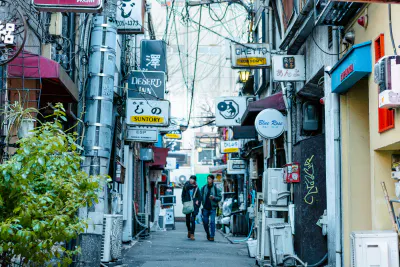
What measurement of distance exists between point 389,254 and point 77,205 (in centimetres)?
372

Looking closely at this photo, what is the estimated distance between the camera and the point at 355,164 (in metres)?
10.1

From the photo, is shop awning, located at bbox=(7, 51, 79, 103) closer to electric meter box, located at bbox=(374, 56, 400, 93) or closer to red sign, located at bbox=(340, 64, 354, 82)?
red sign, located at bbox=(340, 64, 354, 82)

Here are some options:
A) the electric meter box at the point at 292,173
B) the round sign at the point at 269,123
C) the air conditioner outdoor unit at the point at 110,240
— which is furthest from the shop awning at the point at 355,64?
the round sign at the point at 269,123

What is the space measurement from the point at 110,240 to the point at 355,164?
4.76 meters

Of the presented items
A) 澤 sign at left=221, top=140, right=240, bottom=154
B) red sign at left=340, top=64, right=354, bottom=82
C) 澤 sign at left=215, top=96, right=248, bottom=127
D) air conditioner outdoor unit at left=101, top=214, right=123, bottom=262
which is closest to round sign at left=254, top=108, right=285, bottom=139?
air conditioner outdoor unit at left=101, top=214, right=123, bottom=262

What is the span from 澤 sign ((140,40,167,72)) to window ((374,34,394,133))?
12.8 m

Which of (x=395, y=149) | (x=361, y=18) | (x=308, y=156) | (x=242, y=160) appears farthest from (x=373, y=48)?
(x=242, y=160)

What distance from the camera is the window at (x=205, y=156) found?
7294 centimetres

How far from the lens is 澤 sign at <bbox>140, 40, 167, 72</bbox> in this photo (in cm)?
2069

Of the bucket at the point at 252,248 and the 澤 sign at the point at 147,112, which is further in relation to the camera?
the 澤 sign at the point at 147,112

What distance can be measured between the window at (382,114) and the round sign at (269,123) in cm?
677

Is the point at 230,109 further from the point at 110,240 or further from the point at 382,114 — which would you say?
the point at 382,114

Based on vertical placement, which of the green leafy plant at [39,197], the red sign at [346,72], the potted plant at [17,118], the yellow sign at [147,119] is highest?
the yellow sign at [147,119]

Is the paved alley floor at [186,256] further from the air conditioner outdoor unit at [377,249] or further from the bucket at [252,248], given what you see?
the air conditioner outdoor unit at [377,249]
